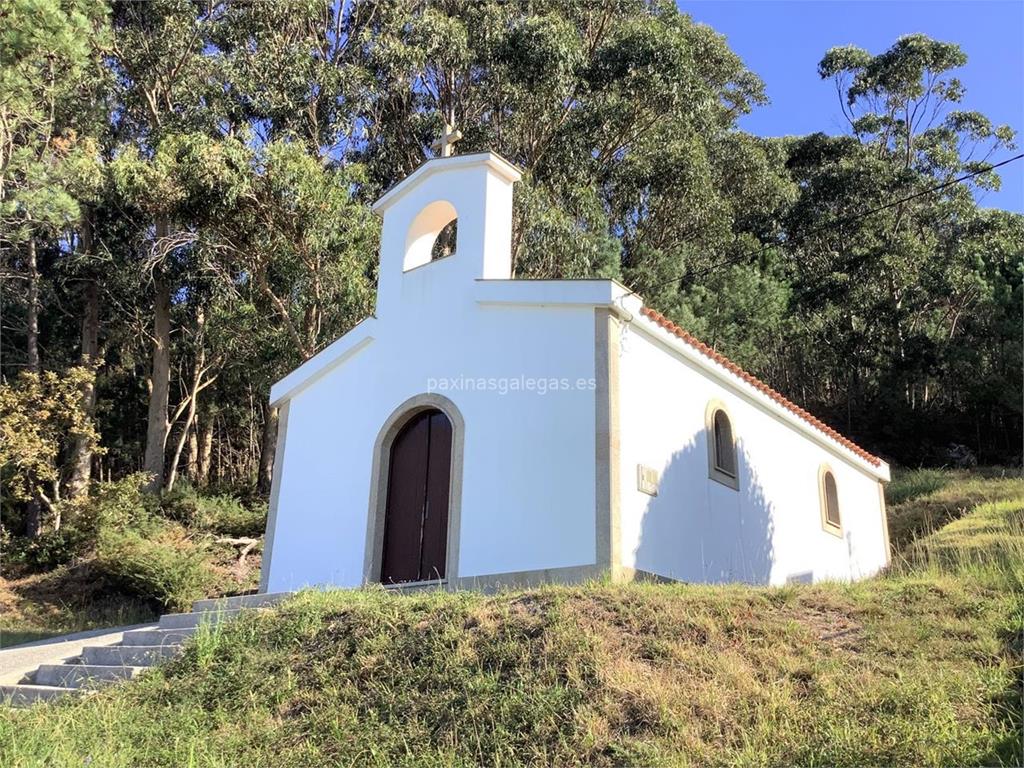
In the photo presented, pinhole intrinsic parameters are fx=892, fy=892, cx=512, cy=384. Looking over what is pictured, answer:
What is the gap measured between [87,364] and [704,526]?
17.5 metres

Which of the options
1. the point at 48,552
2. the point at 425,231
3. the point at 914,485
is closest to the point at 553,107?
the point at 425,231

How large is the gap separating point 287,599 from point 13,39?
11497 mm

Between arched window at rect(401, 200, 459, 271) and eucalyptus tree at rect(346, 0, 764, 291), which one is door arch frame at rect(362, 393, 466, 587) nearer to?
arched window at rect(401, 200, 459, 271)

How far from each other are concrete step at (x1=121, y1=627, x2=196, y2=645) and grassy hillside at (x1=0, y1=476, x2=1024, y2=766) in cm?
101

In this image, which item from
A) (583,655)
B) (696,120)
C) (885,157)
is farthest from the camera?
(885,157)

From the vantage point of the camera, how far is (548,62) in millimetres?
22094

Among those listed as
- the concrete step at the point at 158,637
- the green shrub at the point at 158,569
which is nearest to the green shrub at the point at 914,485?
the green shrub at the point at 158,569

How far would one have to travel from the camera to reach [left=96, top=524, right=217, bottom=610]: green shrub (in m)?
→ 16.8

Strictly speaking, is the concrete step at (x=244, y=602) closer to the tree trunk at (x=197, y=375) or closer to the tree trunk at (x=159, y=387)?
the tree trunk at (x=159, y=387)

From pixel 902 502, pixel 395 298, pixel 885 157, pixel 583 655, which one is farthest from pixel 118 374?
pixel 885 157

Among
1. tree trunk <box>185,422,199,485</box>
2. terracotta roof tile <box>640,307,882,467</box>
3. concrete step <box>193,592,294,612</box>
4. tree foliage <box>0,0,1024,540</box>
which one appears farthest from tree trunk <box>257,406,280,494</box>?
concrete step <box>193,592,294,612</box>

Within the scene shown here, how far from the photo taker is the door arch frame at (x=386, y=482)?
34.6 ft

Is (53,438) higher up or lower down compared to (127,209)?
lower down

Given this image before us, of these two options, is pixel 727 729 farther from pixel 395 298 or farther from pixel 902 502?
pixel 902 502
